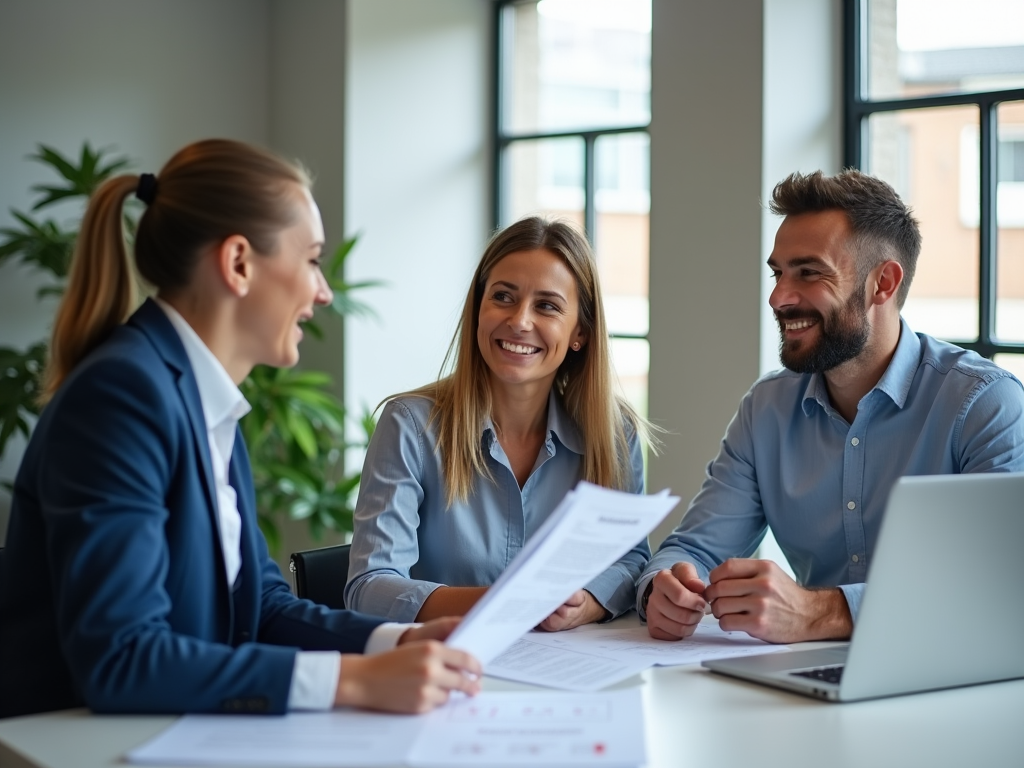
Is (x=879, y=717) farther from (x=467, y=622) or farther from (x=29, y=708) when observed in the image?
(x=29, y=708)

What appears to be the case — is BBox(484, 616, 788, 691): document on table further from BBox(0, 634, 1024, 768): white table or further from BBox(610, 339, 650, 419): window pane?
BBox(610, 339, 650, 419): window pane

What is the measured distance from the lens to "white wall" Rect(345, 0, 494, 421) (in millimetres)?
4430

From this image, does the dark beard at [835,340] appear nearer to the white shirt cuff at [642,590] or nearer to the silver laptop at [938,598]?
the white shirt cuff at [642,590]

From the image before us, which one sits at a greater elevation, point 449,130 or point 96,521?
point 449,130

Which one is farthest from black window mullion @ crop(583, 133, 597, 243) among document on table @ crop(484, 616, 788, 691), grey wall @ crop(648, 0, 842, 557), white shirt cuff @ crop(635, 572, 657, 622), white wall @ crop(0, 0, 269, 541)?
document on table @ crop(484, 616, 788, 691)

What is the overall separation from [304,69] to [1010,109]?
2.65 metres

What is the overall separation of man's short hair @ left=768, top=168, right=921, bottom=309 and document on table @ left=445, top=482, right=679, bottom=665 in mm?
1078

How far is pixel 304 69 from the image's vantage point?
15.1ft

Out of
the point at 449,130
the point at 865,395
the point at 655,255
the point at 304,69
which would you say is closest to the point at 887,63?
the point at 655,255

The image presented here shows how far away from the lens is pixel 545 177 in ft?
14.9

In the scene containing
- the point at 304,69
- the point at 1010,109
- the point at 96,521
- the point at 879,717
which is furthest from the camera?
the point at 304,69

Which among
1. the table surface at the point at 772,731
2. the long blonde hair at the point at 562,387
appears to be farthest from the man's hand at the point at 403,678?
the long blonde hair at the point at 562,387

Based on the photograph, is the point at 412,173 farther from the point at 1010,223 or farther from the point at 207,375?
the point at 207,375

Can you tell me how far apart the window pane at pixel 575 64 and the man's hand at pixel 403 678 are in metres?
3.07
